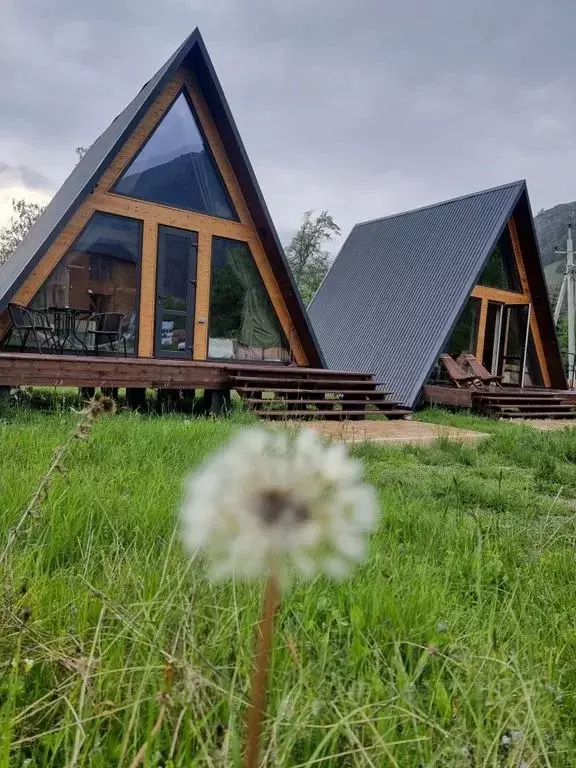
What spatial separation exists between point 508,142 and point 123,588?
2394 cm

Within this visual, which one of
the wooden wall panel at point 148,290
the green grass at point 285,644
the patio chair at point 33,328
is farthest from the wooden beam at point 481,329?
the green grass at point 285,644

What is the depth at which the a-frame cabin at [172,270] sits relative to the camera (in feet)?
24.9

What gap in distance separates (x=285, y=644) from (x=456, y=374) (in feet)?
34.6

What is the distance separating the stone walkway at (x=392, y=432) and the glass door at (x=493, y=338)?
6017 millimetres

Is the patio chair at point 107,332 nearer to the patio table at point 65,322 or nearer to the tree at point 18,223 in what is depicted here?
the patio table at point 65,322

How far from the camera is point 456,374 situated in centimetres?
1117

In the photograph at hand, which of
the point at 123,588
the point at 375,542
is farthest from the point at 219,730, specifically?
the point at 375,542

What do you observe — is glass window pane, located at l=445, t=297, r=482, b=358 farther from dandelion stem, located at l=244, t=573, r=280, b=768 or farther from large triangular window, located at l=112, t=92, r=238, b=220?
dandelion stem, located at l=244, t=573, r=280, b=768

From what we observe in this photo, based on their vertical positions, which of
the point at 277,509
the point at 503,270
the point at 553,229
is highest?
the point at 553,229

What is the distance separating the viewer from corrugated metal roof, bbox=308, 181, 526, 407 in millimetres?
10695

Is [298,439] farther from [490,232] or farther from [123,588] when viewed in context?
[490,232]

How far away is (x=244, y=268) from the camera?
31.5ft

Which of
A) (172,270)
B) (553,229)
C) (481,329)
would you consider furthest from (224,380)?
(553,229)

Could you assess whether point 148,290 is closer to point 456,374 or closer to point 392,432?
point 392,432
